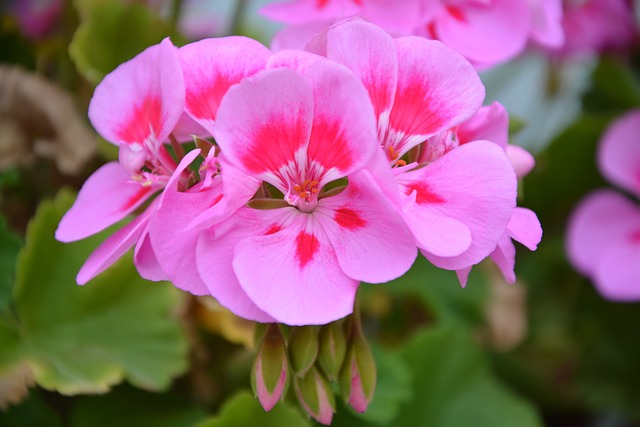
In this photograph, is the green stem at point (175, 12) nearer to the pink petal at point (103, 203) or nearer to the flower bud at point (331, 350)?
the pink petal at point (103, 203)

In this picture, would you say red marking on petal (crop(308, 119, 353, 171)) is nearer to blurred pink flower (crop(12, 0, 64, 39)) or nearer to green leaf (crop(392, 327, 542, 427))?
green leaf (crop(392, 327, 542, 427))

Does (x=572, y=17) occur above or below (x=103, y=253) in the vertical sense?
below

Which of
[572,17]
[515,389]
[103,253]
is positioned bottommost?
[515,389]

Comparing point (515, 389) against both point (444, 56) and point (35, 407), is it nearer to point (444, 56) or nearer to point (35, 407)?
point (35, 407)

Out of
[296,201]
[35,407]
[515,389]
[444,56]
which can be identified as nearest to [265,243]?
[296,201]

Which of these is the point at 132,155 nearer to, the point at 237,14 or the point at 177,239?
the point at 177,239
